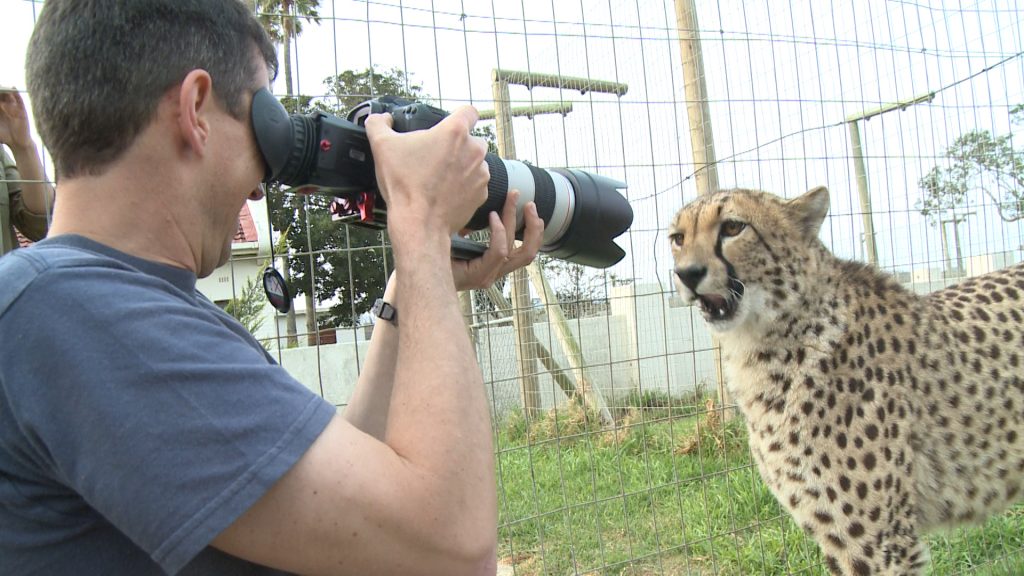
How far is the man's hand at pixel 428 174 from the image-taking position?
1.23 m

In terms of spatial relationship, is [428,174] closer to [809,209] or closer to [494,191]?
[494,191]

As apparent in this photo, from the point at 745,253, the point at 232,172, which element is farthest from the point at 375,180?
the point at 745,253

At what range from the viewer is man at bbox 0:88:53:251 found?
2.17m

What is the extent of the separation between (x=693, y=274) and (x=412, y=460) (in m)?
2.02

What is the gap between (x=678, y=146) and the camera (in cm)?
383

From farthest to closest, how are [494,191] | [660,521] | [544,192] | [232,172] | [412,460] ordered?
[660,521] → [544,192] → [494,191] → [232,172] → [412,460]

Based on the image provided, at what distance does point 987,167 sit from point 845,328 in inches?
121

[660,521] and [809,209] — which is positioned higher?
[809,209]

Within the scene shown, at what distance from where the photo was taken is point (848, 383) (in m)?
2.87

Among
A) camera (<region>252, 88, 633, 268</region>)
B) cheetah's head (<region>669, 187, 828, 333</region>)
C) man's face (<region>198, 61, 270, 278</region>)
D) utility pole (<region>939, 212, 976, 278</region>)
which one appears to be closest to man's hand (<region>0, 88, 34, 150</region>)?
camera (<region>252, 88, 633, 268</region>)

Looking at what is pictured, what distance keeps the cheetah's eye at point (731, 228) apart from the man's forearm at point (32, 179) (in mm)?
2407

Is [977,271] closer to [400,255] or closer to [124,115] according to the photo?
[400,255]

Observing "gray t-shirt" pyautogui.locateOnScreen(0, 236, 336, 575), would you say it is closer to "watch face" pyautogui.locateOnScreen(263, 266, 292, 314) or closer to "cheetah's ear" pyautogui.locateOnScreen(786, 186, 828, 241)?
"watch face" pyautogui.locateOnScreen(263, 266, 292, 314)

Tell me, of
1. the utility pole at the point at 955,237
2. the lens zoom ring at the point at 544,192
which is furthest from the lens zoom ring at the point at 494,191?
the utility pole at the point at 955,237
